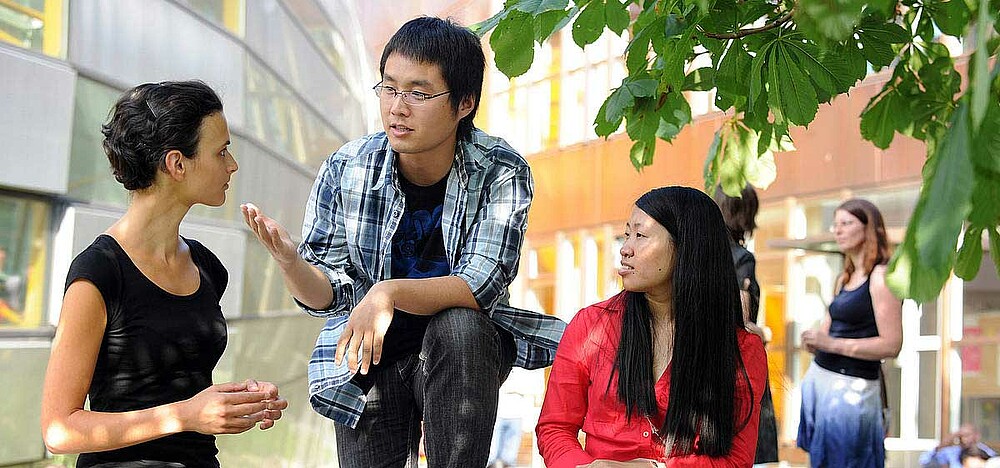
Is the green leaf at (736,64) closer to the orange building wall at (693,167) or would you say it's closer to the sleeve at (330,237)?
the sleeve at (330,237)

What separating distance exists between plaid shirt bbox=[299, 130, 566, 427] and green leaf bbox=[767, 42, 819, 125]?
0.73m

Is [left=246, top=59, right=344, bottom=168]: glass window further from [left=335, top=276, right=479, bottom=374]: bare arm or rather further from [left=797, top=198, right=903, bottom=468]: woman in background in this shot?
[left=335, top=276, right=479, bottom=374]: bare arm

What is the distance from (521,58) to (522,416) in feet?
32.1

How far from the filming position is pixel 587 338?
281 centimetres

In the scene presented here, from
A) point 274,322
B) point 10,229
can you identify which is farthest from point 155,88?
point 274,322

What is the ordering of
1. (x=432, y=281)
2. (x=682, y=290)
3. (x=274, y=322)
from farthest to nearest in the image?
(x=274, y=322) → (x=682, y=290) → (x=432, y=281)

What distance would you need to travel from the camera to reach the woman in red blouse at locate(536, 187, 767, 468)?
266 centimetres

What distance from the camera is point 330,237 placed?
9.21ft

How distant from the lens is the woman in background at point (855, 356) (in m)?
4.75

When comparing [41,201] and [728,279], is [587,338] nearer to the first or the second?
[728,279]

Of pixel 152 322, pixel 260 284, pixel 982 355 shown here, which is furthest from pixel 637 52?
pixel 982 355

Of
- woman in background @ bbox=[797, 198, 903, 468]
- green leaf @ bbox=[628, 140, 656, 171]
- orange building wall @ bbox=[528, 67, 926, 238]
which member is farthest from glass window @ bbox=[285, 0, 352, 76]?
green leaf @ bbox=[628, 140, 656, 171]

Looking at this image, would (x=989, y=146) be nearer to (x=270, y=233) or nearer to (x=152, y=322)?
(x=270, y=233)

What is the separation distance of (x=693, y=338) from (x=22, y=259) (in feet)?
15.1
